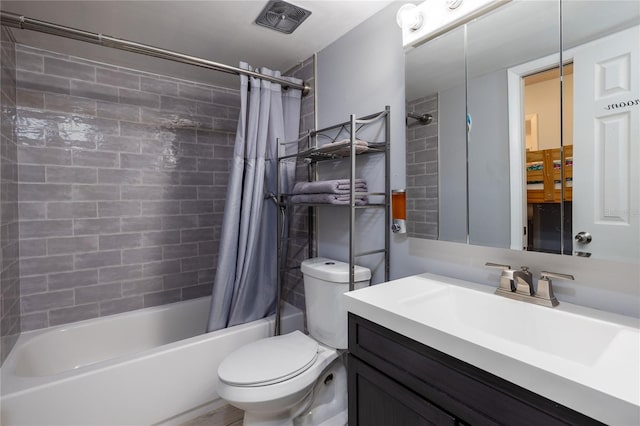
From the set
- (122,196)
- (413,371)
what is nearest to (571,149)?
(413,371)

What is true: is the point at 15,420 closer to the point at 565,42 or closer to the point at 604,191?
the point at 604,191

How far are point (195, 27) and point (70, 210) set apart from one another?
149cm

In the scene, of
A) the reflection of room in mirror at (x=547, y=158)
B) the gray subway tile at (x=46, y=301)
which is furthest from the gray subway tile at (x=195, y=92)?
the reflection of room in mirror at (x=547, y=158)

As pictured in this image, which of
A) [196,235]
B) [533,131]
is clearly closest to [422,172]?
[533,131]

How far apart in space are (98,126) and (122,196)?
0.52 meters

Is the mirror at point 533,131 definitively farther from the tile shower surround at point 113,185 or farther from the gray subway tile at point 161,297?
the gray subway tile at point 161,297

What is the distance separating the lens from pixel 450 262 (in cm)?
139

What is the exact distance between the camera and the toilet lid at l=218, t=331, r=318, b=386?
4.49 ft

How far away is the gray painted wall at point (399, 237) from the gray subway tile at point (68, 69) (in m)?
1.61

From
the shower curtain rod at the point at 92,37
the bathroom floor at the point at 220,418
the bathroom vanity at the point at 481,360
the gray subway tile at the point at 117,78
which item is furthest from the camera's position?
the gray subway tile at the point at 117,78

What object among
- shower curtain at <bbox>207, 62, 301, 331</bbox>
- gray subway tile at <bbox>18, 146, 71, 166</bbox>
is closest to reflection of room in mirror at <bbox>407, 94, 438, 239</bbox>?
shower curtain at <bbox>207, 62, 301, 331</bbox>

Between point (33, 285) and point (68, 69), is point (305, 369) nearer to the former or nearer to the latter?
point (33, 285)

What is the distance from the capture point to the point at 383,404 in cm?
103

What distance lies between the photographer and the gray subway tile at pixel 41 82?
1.94 metres
